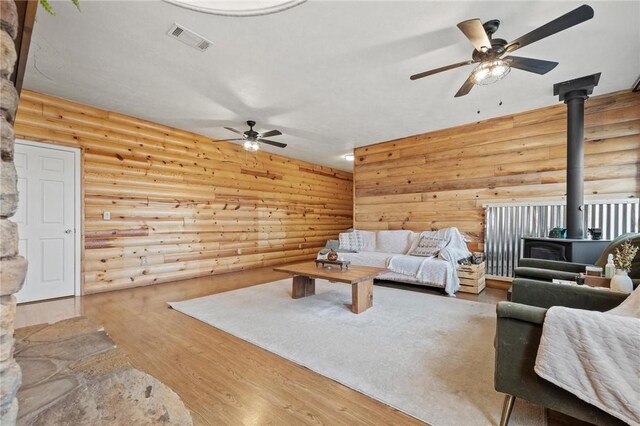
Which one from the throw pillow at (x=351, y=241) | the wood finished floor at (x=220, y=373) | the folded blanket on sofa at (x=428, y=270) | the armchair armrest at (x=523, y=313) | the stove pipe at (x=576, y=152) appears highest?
the stove pipe at (x=576, y=152)

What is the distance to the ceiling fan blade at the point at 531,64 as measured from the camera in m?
2.37

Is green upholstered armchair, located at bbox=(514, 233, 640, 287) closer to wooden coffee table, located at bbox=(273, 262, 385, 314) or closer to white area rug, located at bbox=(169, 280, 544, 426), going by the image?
white area rug, located at bbox=(169, 280, 544, 426)

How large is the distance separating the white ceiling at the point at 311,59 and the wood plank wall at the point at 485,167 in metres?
0.35

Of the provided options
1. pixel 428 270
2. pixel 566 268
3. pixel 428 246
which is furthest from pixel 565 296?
pixel 428 246

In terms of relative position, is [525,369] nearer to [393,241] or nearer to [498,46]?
[498,46]

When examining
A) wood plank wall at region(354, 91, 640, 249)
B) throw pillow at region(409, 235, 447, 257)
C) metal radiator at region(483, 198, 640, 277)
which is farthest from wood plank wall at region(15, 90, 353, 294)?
metal radiator at region(483, 198, 640, 277)

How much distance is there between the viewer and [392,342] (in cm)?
244

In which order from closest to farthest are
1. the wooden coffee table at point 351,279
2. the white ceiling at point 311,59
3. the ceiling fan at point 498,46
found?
the ceiling fan at point 498,46 < the white ceiling at point 311,59 < the wooden coffee table at point 351,279

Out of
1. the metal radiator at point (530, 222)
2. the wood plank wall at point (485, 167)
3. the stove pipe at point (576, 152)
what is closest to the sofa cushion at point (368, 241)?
the wood plank wall at point (485, 167)

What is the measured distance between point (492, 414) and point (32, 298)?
5.21 m

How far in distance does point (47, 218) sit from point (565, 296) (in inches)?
225

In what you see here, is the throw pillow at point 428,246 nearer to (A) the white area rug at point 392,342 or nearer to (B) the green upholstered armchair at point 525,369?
(A) the white area rug at point 392,342

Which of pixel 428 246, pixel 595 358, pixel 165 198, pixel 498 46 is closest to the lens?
pixel 595 358

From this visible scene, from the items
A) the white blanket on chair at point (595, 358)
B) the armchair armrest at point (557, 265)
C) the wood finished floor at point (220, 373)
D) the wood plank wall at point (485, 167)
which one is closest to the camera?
the white blanket on chair at point (595, 358)
